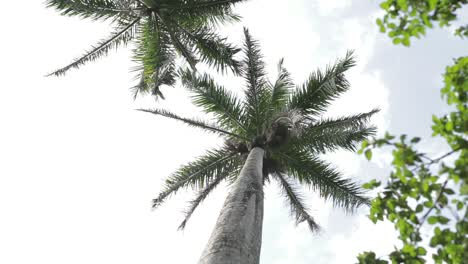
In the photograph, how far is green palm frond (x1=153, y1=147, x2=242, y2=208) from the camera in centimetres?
1058

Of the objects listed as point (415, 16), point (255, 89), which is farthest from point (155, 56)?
point (415, 16)

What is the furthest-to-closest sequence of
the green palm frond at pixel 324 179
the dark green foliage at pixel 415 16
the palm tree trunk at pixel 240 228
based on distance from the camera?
the green palm frond at pixel 324 179 → the palm tree trunk at pixel 240 228 → the dark green foliage at pixel 415 16

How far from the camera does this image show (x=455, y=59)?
8.23ft

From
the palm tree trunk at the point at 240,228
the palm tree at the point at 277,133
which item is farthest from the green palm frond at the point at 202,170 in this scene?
the palm tree trunk at the point at 240,228

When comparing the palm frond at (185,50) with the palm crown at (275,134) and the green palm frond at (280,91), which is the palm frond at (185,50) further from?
the green palm frond at (280,91)

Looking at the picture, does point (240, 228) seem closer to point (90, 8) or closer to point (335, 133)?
point (335, 133)

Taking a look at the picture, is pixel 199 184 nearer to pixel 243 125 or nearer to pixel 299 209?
pixel 243 125

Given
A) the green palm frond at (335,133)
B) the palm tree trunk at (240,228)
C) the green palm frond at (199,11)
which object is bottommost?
the palm tree trunk at (240,228)

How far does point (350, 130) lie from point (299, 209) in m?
2.59

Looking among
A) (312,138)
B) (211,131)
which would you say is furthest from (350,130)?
(211,131)

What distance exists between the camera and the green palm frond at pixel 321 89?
10.3 meters

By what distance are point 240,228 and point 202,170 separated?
18.1 ft

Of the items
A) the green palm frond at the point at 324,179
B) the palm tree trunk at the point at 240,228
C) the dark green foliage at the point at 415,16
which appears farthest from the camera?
the green palm frond at the point at 324,179

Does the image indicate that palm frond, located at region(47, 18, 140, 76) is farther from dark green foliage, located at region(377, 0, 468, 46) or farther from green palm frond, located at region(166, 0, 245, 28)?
dark green foliage, located at region(377, 0, 468, 46)
